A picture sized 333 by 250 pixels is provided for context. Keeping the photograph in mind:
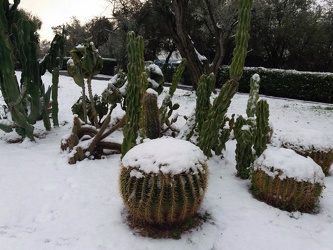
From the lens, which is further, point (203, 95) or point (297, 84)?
point (297, 84)

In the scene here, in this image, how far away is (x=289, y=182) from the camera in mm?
2910

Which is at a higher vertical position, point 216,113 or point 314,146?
point 216,113

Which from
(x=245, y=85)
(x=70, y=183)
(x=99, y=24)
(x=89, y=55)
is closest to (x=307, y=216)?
(x=70, y=183)

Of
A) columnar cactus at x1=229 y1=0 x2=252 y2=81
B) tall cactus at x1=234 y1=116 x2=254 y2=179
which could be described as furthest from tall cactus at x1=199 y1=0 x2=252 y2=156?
tall cactus at x1=234 y1=116 x2=254 y2=179

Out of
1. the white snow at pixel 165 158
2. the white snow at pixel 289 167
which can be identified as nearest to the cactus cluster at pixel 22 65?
the white snow at pixel 165 158

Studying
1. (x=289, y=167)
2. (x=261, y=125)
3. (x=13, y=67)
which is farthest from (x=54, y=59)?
(x=289, y=167)

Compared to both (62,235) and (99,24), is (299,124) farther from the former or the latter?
(99,24)

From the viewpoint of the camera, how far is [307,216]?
2.92 metres

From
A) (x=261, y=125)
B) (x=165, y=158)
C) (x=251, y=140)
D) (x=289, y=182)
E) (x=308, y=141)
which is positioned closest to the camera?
(x=165, y=158)

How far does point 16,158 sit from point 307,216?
3.64 m

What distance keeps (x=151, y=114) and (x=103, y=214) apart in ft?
3.89

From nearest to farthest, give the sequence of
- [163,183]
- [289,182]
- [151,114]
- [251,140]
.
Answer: [163,183] < [289,182] < [151,114] < [251,140]

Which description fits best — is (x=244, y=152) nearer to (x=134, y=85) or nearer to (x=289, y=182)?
(x=289, y=182)

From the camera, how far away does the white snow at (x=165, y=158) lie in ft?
7.95
